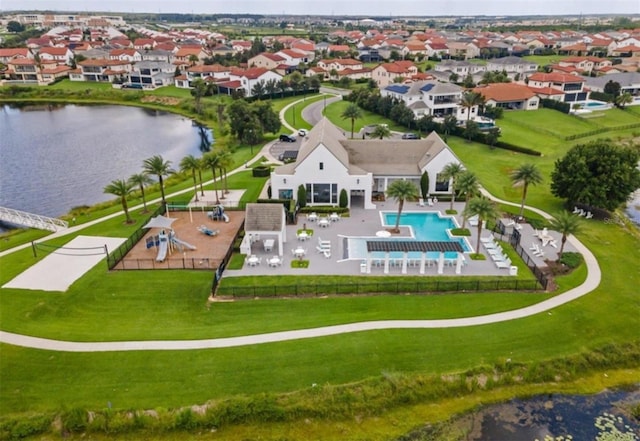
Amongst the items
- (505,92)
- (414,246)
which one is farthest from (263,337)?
(505,92)

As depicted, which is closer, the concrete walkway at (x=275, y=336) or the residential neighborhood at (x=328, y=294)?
the residential neighborhood at (x=328, y=294)

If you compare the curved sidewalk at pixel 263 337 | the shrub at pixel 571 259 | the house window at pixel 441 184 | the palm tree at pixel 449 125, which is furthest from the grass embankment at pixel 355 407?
the palm tree at pixel 449 125

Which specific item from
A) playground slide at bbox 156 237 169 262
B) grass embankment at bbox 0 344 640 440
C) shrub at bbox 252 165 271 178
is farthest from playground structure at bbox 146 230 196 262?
shrub at bbox 252 165 271 178

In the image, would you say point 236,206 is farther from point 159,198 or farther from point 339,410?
point 339,410

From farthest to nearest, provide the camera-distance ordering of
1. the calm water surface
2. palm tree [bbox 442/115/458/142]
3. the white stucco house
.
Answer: palm tree [bbox 442/115/458/142] < the calm water surface < the white stucco house

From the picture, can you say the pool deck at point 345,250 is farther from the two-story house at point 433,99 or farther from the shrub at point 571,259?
the two-story house at point 433,99

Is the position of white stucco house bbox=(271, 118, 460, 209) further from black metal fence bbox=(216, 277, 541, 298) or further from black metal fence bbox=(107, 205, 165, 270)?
black metal fence bbox=(216, 277, 541, 298)
